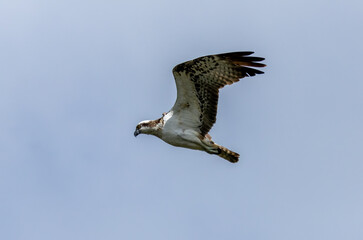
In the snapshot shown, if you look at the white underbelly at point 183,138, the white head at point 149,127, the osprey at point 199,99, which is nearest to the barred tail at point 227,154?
the osprey at point 199,99

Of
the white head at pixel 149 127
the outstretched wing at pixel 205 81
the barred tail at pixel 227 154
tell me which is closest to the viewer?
the outstretched wing at pixel 205 81

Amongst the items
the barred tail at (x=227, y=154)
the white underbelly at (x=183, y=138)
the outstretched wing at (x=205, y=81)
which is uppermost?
the outstretched wing at (x=205, y=81)

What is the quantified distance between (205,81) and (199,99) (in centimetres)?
40

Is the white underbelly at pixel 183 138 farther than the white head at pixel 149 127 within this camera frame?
No

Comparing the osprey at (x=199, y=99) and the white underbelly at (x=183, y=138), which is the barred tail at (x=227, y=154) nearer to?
the osprey at (x=199, y=99)

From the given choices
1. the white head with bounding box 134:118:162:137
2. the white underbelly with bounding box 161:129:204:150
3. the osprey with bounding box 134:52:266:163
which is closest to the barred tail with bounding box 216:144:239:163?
the osprey with bounding box 134:52:266:163

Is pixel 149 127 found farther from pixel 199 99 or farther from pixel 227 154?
pixel 227 154

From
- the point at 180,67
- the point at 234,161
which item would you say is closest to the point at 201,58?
the point at 180,67

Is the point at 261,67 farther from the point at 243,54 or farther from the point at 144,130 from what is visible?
the point at 144,130

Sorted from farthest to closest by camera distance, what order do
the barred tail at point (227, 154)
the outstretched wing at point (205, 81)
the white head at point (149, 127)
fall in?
A: the barred tail at point (227, 154) < the white head at point (149, 127) < the outstretched wing at point (205, 81)

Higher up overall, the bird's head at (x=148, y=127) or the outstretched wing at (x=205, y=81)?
the outstretched wing at (x=205, y=81)

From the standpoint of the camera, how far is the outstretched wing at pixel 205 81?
Result: 2705cm

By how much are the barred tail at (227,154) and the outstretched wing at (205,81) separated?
0.51m

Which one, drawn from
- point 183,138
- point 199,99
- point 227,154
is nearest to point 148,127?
point 183,138
